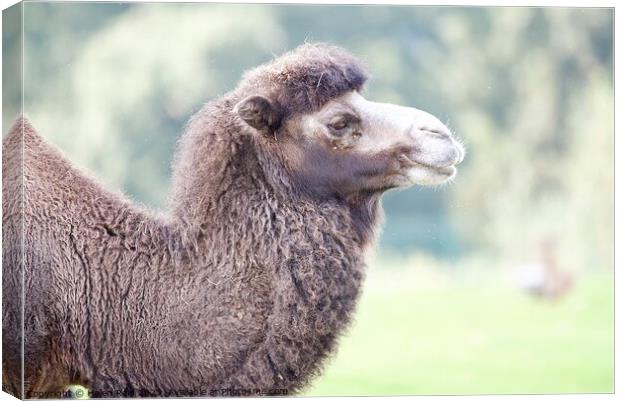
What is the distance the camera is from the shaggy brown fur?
238 inches

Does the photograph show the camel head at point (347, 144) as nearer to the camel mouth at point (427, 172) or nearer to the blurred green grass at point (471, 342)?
the camel mouth at point (427, 172)

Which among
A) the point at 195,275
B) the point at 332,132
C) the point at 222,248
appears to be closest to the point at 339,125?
the point at 332,132

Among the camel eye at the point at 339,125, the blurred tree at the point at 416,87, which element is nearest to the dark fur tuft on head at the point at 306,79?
the camel eye at the point at 339,125

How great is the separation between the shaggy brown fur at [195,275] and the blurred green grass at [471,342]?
1.30ft

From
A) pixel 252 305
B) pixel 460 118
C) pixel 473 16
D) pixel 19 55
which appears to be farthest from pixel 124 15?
pixel 460 118

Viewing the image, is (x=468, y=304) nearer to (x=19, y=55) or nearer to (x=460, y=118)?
(x=460, y=118)

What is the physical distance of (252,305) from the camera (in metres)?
6.06

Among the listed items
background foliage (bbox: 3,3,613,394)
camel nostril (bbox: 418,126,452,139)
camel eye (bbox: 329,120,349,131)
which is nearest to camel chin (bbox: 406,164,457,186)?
camel nostril (bbox: 418,126,452,139)

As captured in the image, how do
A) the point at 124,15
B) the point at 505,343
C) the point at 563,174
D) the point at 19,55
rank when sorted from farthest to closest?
the point at 563,174 → the point at 505,343 → the point at 124,15 → the point at 19,55

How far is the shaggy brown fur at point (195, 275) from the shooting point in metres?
6.05

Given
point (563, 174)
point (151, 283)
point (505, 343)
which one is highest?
point (563, 174)

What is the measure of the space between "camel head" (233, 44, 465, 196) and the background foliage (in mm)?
498

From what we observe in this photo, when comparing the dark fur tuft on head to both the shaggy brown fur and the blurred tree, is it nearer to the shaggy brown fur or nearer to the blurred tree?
the shaggy brown fur

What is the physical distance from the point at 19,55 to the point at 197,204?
137 centimetres
